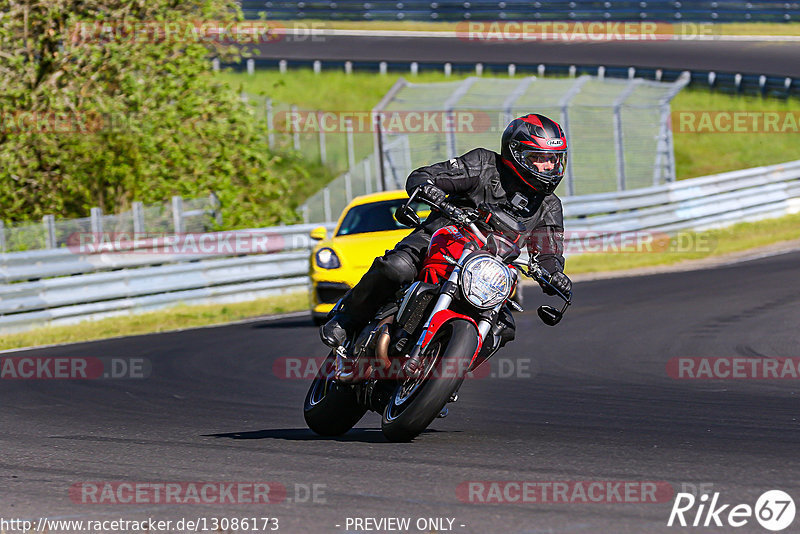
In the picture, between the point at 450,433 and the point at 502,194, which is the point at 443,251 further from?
the point at 450,433

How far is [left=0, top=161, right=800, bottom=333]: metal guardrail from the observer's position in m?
16.2

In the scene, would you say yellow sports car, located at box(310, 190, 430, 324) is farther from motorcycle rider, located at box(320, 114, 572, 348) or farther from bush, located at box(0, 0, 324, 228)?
bush, located at box(0, 0, 324, 228)

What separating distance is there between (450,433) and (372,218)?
733 cm

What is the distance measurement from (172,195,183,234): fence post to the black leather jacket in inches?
499

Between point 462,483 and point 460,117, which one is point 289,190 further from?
point 462,483

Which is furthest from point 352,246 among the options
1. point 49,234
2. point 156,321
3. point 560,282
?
point 560,282

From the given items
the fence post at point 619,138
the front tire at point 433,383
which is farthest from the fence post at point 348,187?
the front tire at point 433,383

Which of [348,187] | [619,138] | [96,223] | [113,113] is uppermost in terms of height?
[113,113]

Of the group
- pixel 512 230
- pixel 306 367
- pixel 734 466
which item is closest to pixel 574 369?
pixel 306 367

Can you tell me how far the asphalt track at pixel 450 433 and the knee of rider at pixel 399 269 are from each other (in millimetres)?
838

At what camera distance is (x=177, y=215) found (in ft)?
62.5

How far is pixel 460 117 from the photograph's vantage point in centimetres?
2427

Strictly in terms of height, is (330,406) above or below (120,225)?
above

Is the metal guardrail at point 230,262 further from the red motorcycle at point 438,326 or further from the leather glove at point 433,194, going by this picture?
the leather glove at point 433,194
